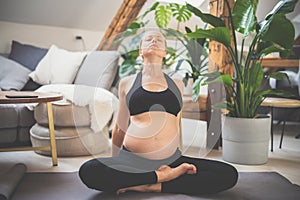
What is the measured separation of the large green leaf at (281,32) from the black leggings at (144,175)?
0.81 m

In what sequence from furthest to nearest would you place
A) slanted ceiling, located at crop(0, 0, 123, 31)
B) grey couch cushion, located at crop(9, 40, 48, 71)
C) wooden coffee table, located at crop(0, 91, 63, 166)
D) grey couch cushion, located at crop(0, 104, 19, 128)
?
slanted ceiling, located at crop(0, 0, 123, 31) → grey couch cushion, located at crop(9, 40, 48, 71) → grey couch cushion, located at crop(0, 104, 19, 128) → wooden coffee table, located at crop(0, 91, 63, 166)

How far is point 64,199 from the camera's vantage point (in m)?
1.54

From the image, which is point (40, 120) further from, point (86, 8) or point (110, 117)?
point (86, 8)

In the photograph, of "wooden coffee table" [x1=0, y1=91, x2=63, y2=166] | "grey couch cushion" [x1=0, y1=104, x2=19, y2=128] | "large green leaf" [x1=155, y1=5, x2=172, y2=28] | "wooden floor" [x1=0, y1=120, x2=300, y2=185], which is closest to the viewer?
"wooden coffee table" [x1=0, y1=91, x2=63, y2=166]

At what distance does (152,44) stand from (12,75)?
1.82 metres

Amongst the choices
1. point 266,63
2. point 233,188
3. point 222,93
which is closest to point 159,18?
point 222,93

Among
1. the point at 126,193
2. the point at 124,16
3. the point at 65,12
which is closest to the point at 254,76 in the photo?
the point at 126,193

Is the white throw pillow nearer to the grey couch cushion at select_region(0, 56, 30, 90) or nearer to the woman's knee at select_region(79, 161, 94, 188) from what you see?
the grey couch cushion at select_region(0, 56, 30, 90)

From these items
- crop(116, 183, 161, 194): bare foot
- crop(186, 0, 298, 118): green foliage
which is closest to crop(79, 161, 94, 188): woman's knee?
crop(116, 183, 161, 194): bare foot

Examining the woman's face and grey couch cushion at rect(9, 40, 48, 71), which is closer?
the woman's face

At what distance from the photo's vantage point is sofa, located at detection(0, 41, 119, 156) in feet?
5.49

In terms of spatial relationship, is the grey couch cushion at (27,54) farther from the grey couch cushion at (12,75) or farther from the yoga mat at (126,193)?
the yoga mat at (126,193)

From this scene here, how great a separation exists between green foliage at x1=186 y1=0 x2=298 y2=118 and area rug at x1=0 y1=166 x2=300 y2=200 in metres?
0.51

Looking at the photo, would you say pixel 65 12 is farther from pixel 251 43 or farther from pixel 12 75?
pixel 251 43
